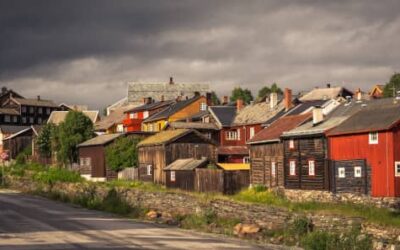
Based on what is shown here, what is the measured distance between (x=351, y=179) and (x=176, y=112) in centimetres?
5285

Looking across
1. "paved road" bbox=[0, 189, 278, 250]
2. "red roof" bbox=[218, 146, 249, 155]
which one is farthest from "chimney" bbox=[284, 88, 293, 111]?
"paved road" bbox=[0, 189, 278, 250]

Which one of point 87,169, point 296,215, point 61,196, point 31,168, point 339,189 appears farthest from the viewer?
point 31,168

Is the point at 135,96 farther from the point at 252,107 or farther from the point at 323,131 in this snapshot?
the point at 323,131

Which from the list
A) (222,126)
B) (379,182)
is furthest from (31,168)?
(379,182)

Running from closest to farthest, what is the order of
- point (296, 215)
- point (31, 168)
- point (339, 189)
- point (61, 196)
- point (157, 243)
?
point (157, 243)
point (296, 215)
point (339, 189)
point (61, 196)
point (31, 168)

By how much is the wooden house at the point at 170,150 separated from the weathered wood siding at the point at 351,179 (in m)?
18.4

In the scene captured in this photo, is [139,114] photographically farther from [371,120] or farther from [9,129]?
[371,120]

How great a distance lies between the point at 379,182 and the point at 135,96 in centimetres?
9806

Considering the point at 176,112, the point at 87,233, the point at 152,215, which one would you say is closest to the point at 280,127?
the point at 152,215

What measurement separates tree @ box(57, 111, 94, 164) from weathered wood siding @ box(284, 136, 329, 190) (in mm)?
39955

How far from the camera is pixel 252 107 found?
85375mm

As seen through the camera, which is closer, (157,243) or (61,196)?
(157,243)

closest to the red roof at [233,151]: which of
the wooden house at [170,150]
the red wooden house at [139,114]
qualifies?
the wooden house at [170,150]

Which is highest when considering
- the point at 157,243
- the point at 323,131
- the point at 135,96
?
the point at 135,96
